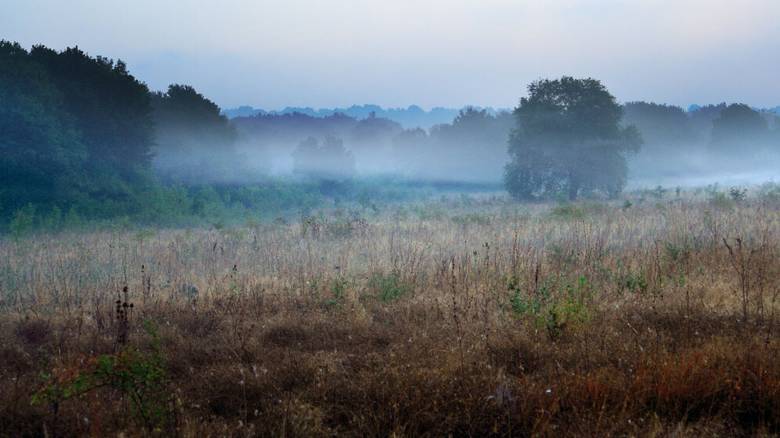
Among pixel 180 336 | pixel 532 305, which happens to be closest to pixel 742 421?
pixel 532 305

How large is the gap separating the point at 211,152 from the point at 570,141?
23.3 meters

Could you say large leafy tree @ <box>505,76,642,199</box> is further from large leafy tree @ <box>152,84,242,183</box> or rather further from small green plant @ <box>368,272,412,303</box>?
small green plant @ <box>368,272,412,303</box>

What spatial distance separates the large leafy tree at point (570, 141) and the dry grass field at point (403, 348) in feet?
77.6

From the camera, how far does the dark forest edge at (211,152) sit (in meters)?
23.5

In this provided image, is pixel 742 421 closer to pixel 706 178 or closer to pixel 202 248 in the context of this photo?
pixel 202 248

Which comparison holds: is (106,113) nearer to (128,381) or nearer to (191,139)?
(191,139)

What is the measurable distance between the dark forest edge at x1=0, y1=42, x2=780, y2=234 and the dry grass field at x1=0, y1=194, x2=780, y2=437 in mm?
14260

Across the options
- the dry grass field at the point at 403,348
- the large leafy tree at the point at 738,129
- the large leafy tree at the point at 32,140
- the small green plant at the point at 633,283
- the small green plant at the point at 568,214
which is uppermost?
the large leafy tree at the point at 738,129

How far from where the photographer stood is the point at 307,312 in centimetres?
763

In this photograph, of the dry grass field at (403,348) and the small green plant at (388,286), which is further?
the small green plant at (388,286)

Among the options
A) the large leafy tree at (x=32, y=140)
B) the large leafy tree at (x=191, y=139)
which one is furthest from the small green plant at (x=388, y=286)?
the large leafy tree at (x=191, y=139)

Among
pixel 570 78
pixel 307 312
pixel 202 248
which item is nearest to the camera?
pixel 307 312

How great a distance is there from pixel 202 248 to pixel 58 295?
5.94 m

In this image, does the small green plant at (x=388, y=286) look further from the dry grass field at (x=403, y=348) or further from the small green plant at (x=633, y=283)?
the small green plant at (x=633, y=283)
